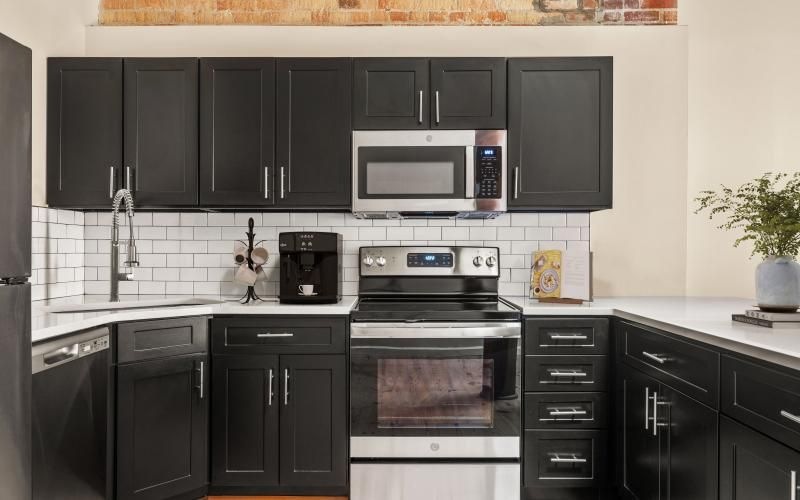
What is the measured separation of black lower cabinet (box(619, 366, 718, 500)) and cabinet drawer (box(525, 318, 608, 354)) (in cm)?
17

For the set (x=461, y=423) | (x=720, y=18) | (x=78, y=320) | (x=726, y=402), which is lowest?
(x=461, y=423)

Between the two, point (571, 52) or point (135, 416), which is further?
point (571, 52)

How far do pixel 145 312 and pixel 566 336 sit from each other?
1.80m

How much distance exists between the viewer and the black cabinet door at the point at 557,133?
2.63 meters

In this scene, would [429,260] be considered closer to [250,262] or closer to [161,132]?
[250,262]

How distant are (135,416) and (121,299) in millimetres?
966

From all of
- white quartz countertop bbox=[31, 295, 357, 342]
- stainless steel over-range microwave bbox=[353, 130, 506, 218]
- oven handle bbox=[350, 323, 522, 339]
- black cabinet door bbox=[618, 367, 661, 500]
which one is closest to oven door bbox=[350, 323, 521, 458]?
oven handle bbox=[350, 323, 522, 339]

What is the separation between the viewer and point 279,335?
239cm

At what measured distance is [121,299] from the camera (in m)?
2.91

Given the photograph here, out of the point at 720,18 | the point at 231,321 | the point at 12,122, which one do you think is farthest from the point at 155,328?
the point at 720,18

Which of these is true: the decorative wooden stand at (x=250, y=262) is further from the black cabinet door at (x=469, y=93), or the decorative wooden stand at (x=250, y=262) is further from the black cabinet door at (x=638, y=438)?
the black cabinet door at (x=638, y=438)

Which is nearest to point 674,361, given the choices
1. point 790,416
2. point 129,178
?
point 790,416

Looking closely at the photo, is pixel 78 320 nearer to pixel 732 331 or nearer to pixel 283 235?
pixel 283 235

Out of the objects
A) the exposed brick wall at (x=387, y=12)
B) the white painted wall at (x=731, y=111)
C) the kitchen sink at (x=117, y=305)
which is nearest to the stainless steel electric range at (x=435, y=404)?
the kitchen sink at (x=117, y=305)
